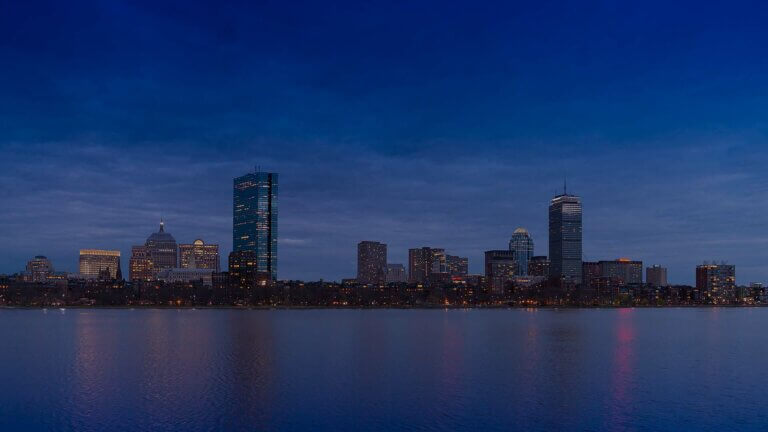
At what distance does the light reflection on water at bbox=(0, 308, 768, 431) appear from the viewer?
45.8 metres

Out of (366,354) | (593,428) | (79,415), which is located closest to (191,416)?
(79,415)

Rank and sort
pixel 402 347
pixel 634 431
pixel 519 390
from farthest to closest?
pixel 402 347 → pixel 519 390 → pixel 634 431

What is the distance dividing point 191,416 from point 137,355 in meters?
38.3

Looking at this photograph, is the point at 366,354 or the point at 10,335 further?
the point at 10,335

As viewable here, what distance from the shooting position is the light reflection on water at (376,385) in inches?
1805

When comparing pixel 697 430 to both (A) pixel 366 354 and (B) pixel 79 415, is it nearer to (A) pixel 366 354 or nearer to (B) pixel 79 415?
(B) pixel 79 415

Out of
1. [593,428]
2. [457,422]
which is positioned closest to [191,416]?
[457,422]

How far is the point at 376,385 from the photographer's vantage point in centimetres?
5891

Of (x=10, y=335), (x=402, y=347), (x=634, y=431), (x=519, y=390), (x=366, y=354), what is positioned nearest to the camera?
(x=634, y=431)

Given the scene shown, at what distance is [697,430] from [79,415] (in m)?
37.0

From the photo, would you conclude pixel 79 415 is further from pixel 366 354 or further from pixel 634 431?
pixel 366 354

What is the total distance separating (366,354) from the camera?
3278 inches

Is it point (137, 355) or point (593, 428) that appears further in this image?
point (137, 355)

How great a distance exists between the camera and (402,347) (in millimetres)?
93812
